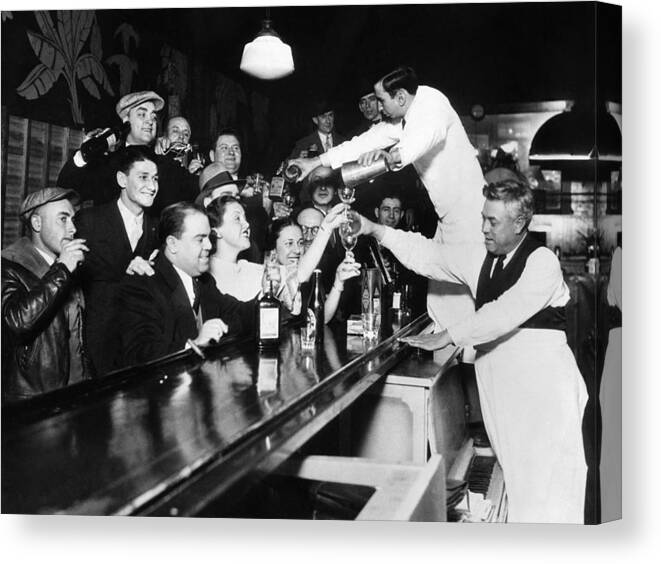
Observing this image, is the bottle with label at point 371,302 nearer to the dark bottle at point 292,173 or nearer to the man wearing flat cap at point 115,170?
the dark bottle at point 292,173

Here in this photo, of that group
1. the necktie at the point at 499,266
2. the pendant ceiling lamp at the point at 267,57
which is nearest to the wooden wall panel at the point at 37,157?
the pendant ceiling lamp at the point at 267,57

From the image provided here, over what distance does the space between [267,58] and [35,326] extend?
1126mm

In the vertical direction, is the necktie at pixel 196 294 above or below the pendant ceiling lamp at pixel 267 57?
below

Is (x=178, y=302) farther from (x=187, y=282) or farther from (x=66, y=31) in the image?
(x=66, y=31)

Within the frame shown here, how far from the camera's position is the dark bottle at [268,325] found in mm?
2527

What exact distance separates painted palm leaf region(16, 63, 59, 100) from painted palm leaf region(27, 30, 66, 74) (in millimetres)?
18

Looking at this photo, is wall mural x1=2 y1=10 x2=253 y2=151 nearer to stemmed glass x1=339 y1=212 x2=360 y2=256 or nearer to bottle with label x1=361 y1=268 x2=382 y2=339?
stemmed glass x1=339 y1=212 x2=360 y2=256

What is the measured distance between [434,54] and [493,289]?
30.3 inches

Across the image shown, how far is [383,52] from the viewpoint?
2533 millimetres

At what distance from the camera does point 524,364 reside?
2482 mm

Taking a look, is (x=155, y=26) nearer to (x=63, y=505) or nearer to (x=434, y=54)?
(x=434, y=54)

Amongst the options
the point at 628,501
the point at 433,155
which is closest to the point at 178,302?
the point at 433,155

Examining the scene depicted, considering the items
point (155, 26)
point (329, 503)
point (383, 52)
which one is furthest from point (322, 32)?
point (329, 503)

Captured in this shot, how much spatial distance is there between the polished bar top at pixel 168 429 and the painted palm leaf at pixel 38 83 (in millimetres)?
917
